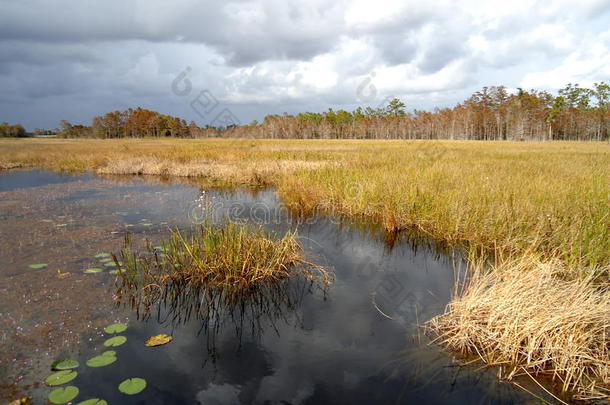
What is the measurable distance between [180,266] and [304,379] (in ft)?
10.3

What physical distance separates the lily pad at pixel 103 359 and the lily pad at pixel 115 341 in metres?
0.14

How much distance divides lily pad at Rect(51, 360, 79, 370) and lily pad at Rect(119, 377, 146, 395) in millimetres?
631

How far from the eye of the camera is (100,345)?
13.0ft

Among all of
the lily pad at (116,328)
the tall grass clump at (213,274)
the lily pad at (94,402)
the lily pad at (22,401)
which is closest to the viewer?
the lily pad at (22,401)

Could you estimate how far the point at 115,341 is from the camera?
13.2 feet

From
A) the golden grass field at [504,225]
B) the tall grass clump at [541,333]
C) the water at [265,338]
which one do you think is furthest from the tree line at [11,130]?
the tall grass clump at [541,333]

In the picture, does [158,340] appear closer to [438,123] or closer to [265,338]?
[265,338]

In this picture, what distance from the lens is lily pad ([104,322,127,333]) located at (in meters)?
4.25

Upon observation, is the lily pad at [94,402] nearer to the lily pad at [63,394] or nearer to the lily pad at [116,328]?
the lily pad at [63,394]

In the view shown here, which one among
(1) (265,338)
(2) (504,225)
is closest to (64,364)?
(1) (265,338)

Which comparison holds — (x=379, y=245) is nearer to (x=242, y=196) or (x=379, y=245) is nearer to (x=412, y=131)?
(x=242, y=196)

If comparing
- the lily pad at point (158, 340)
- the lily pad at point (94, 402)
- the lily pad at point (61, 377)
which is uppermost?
the lily pad at point (61, 377)

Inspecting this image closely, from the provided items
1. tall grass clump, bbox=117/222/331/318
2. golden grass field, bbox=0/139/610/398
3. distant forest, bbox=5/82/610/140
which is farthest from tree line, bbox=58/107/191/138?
tall grass clump, bbox=117/222/331/318

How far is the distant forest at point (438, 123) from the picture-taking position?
6556 centimetres
